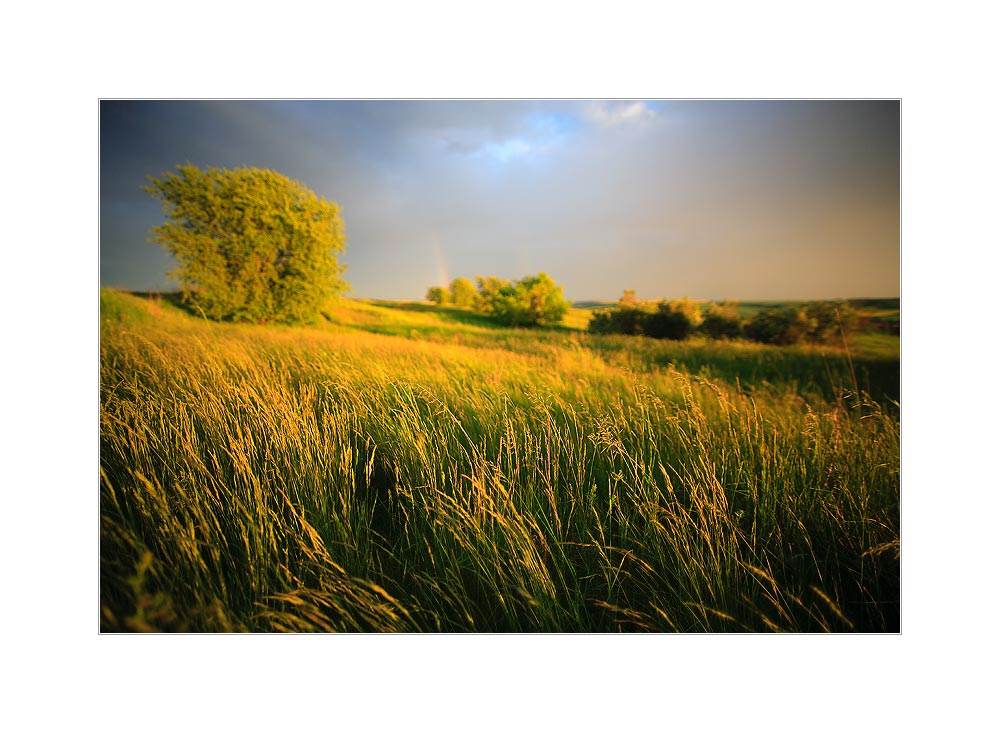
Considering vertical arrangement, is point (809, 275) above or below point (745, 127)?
below

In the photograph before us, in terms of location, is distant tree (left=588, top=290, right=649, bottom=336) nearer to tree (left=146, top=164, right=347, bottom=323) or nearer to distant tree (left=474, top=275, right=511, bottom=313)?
distant tree (left=474, top=275, right=511, bottom=313)

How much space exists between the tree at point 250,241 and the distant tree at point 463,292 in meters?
0.76

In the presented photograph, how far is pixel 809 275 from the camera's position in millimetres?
2395

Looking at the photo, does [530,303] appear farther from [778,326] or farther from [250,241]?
[250,241]

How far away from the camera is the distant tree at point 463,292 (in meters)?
2.58

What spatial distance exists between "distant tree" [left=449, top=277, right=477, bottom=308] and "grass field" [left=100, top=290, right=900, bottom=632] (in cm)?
44

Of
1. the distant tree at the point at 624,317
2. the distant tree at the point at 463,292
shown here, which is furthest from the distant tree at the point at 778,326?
the distant tree at the point at 463,292

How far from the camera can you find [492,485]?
2.07 metres

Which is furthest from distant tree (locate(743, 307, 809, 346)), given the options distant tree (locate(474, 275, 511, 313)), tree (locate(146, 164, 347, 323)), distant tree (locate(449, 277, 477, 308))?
tree (locate(146, 164, 347, 323))

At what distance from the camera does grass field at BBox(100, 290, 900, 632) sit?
1969 mm
